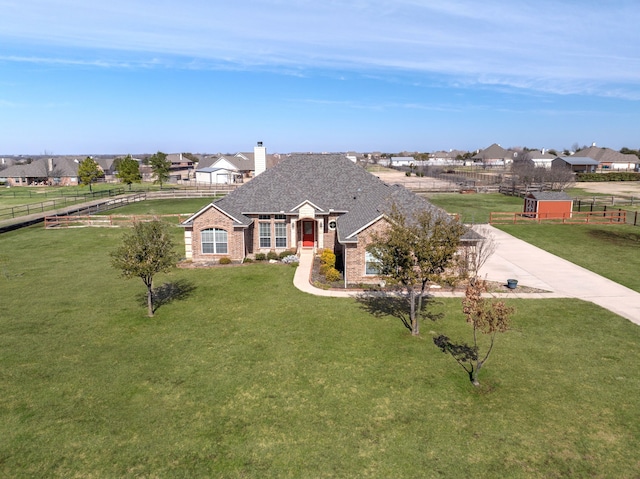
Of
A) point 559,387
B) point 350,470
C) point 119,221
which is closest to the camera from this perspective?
point 350,470

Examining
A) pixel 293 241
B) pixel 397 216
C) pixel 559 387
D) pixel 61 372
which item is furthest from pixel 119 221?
pixel 559 387

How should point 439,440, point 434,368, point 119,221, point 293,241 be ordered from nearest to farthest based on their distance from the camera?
point 439,440 < point 434,368 < point 293,241 < point 119,221

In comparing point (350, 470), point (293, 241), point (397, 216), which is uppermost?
point (397, 216)

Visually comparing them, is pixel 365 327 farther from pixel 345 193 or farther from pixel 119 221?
pixel 119 221

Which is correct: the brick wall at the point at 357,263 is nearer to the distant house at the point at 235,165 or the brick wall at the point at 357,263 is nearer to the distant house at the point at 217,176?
the distant house at the point at 217,176

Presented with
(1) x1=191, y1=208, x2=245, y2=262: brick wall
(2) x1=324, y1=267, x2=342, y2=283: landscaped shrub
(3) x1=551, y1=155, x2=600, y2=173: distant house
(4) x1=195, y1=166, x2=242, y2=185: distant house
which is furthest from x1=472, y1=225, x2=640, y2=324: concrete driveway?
(3) x1=551, y1=155, x2=600, y2=173: distant house

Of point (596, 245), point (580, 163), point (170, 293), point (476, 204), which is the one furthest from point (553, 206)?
point (580, 163)

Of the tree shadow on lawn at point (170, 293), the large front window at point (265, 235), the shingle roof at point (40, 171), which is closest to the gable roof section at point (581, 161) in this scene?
the large front window at point (265, 235)
